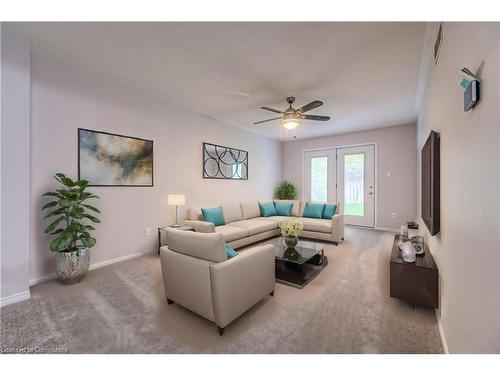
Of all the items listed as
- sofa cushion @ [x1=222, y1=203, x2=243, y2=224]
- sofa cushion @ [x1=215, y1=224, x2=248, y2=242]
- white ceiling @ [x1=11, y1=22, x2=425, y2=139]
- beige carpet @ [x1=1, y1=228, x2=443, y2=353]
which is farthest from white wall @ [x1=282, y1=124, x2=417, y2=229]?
sofa cushion @ [x1=215, y1=224, x2=248, y2=242]

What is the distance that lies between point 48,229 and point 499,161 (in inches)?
139

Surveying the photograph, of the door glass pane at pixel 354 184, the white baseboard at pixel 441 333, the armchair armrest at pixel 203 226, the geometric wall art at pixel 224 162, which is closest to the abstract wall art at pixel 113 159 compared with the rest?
the armchair armrest at pixel 203 226

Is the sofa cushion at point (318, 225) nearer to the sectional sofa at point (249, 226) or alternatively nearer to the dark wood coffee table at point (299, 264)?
the sectional sofa at point (249, 226)

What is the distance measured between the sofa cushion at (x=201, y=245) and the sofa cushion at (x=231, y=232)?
4.99ft

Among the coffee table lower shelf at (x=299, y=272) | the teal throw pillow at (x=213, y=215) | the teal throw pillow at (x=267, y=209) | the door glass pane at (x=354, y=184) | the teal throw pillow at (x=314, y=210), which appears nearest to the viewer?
the coffee table lower shelf at (x=299, y=272)

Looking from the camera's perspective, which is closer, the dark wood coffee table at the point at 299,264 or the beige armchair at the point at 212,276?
the beige armchair at the point at 212,276

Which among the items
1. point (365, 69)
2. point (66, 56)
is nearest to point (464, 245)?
point (365, 69)

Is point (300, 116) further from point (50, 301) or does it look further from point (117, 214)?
point (50, 301)

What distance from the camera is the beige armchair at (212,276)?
1635 mm

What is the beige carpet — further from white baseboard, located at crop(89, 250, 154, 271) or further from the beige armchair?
white baseboard, located at crop(89, 250, 154, 271)

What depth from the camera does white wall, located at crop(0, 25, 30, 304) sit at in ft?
6.80

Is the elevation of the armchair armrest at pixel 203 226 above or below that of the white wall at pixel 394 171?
below

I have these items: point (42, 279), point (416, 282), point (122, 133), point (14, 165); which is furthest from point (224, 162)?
point (416, 282)

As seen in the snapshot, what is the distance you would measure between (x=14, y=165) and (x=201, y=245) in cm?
210
